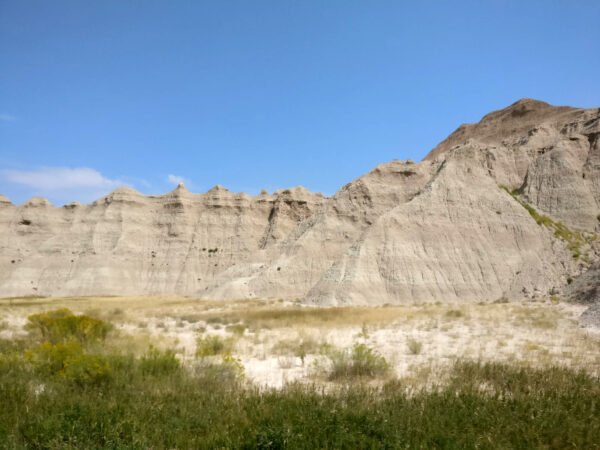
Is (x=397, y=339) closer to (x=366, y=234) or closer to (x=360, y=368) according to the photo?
(x=360, y=368)

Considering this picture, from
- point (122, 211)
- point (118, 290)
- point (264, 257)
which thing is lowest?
point (118, 290)

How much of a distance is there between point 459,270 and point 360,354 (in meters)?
31.3

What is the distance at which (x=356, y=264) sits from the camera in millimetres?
35594

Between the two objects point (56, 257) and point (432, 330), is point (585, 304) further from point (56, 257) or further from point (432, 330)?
point (56, 257)

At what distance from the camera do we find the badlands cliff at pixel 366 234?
36219 millimetres

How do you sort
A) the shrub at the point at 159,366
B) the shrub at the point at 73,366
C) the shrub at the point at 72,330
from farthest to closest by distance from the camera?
the shrub at the point at 72,330
the shrub at the point at 159,366
the shrub at the point at 73,366

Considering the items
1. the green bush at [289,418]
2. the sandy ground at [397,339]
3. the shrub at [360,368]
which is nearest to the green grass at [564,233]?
the sandy ground at [397,339]

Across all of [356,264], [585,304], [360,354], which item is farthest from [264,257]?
[360,354]

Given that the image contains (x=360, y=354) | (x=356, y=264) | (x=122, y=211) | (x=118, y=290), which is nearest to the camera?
(x=360, y=354)

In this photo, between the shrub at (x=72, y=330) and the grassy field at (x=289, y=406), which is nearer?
the grassy field at (x=289, y=406)

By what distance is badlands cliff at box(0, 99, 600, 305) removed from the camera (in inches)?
1426

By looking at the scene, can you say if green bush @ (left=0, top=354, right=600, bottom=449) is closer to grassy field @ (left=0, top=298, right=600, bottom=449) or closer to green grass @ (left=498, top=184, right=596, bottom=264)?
grassy field @ (left=0, top=298, right=600, bottom=449)

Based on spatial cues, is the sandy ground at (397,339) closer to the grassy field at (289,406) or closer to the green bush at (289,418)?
the grassy field at (289,406)

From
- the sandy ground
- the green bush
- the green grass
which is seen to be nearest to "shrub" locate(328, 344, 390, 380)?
the sandy ground
